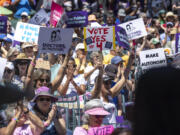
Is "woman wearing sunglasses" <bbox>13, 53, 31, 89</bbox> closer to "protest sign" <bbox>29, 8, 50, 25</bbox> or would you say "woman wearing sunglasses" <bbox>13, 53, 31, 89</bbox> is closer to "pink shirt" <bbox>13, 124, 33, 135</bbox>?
"pink shirt" <bbox>13, 124, 33, 135</bbox>

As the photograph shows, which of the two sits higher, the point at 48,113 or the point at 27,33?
the point at 27,33

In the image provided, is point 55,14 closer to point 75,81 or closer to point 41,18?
point 41,18

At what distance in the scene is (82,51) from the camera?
10086 mm

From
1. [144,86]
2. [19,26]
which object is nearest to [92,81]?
[19,26]

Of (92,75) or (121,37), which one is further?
(92,75)

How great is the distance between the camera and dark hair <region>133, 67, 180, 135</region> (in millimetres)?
1334

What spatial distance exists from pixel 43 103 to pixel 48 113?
122mm

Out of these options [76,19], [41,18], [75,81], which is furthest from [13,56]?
[41,18]

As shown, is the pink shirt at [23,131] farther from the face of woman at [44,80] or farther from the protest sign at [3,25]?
the protest sign at [3,25]

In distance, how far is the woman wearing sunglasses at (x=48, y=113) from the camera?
5.36m

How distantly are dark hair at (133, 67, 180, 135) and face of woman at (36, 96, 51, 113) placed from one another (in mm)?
4159

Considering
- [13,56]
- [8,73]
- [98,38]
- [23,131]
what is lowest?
[23,131]

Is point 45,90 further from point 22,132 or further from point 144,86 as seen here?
point 144,86

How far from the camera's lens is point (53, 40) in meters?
7.55
